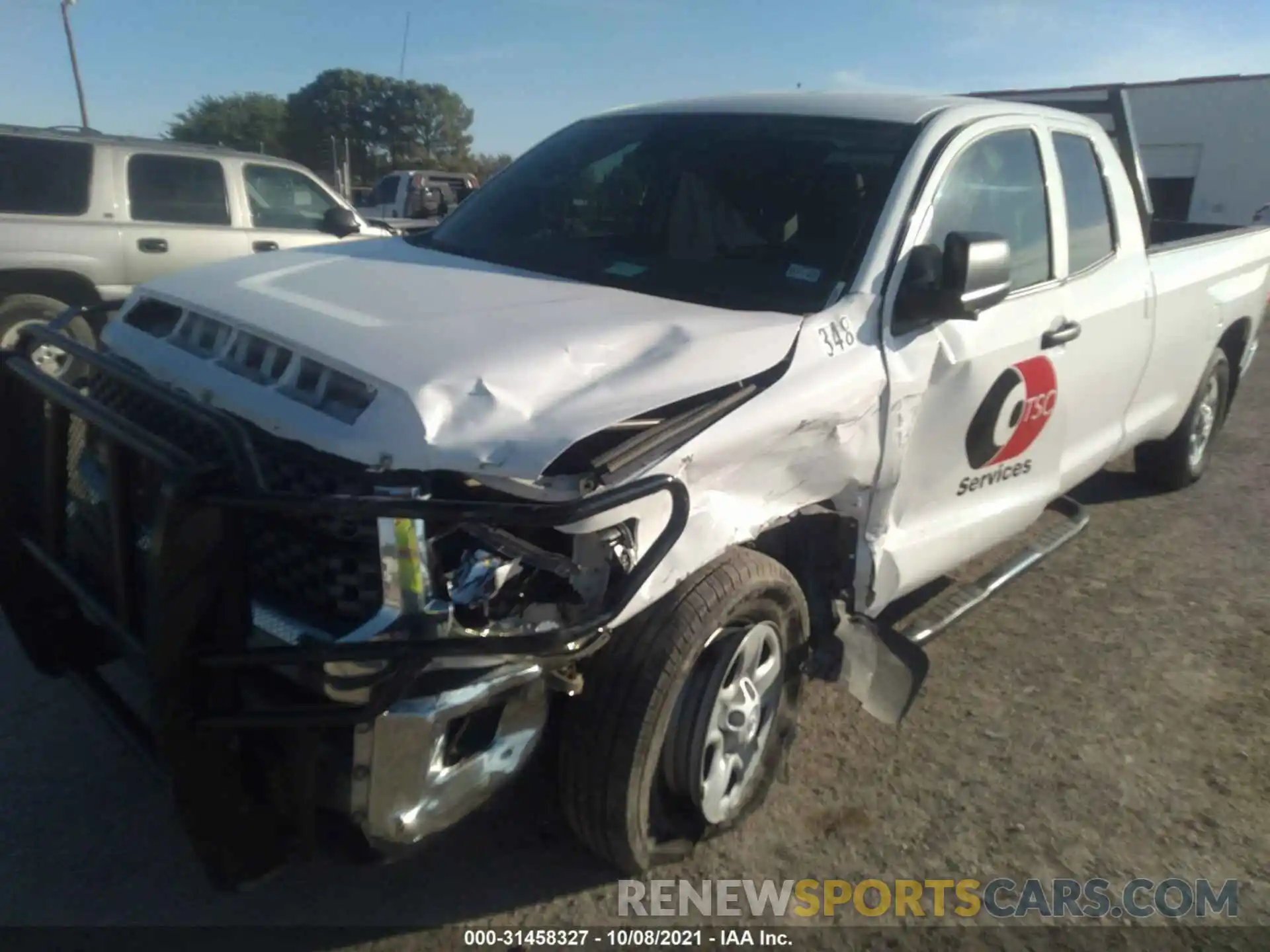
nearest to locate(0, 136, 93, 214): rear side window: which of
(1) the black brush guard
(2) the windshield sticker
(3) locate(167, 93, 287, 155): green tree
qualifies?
(1) the black brush guard

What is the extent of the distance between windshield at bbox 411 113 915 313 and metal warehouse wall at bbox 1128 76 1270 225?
23.7 m

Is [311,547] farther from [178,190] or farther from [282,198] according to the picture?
[282,198]

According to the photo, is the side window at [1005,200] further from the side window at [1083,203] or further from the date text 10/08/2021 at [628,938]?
the date text 10/08/2021 at [628,938]

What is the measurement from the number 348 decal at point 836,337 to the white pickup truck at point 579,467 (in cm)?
1

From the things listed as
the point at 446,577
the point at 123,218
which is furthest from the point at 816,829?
the point at 123,218

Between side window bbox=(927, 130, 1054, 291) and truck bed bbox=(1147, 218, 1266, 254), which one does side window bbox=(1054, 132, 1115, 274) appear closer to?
side window bbox=(927, 130, 1054, 291)

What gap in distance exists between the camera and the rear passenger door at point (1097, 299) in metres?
4.04

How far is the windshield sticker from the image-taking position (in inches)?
123

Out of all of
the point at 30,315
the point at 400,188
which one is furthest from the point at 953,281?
the point at 400,188

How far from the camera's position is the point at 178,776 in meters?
2.15

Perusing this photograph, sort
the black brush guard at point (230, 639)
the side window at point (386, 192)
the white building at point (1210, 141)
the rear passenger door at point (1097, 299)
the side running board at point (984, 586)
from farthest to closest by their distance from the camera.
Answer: the white building at point (1210, 141) → the side window at point (386, 192) → the rear passenger door at point (1097, 299) → the side running board at point (984, 586) → the black brush guard at point (230, 639)

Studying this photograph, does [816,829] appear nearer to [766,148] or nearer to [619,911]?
[619,911]

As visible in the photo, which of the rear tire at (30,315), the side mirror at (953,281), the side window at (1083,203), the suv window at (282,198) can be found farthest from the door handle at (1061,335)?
the suv window at (282,198)

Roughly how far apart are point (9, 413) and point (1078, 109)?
5192 mm
